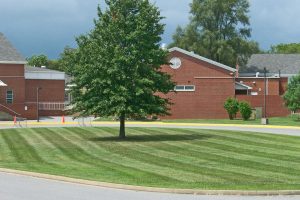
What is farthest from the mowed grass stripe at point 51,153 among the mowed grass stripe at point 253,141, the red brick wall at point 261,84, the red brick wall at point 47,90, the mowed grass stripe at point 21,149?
the red brick wall at point 261,84

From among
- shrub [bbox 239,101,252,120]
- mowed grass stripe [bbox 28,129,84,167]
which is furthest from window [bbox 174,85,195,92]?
mowed grass stripe [bbox 28,129,84,167]

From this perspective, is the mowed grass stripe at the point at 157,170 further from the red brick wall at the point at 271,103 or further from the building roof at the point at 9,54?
the building roof at the point at 9,54

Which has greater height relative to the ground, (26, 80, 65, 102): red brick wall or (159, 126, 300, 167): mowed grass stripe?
(26, 80, 65, 102): red brick wall

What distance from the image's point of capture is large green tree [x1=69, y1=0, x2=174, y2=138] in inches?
1256

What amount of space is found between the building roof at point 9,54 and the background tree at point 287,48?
77.3 metres

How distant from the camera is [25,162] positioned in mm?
22844

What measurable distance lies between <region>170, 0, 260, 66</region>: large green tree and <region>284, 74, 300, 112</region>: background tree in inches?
1097

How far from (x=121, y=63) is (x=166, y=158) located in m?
9.46

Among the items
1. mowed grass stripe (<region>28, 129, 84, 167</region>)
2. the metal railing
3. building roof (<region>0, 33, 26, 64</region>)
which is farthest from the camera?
the metal railing

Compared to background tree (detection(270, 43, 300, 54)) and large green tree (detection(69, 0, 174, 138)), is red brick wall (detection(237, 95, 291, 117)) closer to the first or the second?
large green tree (detection(69, 0, 174, 138))

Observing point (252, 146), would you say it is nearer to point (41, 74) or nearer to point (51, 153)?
point (51, 153)

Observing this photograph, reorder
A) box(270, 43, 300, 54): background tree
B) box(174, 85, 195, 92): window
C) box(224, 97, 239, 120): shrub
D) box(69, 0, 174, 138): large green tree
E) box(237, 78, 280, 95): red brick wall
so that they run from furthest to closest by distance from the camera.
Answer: box(270, 43, 300, 54): background tree < box(237, 78, 280, 95): red brick wall < box(174, 85, 195, 92): window < box(224, 97, 239, 120): shrub < box(69, 0, 174, 138): large green tree

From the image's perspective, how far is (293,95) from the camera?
2218 inches

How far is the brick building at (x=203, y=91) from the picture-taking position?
63656mm
